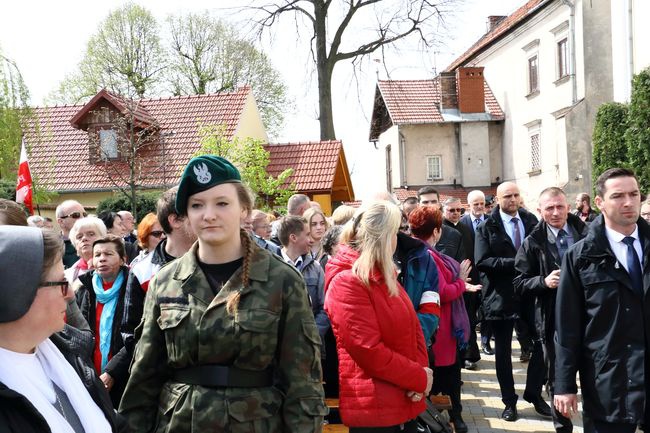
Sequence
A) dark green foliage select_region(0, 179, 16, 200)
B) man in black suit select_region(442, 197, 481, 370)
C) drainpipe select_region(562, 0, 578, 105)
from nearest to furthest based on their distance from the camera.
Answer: man in black suit select_region(442, 197, 481, 370), dark green foliage select_region(0, 179, 16, 200), drainpipe select_region(562, 0, 578, 105)

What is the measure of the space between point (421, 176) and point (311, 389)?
36.0 metres

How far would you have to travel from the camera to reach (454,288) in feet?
20.2

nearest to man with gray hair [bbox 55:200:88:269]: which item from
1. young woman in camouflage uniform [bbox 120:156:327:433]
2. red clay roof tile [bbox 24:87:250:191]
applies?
young woman in camouflage uniform [bbox 120:156:327:433]

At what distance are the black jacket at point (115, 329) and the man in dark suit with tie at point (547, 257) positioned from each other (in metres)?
3.53

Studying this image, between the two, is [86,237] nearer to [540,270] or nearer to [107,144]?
[540,270]

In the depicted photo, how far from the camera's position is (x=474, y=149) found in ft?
124

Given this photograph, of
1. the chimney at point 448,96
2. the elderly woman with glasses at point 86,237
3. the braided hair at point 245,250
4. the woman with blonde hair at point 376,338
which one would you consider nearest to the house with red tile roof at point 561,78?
the chimney at point 448,96

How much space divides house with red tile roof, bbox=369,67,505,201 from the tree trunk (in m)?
10.6

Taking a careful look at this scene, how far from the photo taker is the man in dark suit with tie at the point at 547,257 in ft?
19.9

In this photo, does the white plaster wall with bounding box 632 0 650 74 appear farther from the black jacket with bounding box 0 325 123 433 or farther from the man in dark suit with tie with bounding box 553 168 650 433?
the black jacket with bounding box 0 325 123 433

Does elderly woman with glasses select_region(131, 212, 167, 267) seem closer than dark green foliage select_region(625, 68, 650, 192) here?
Yes

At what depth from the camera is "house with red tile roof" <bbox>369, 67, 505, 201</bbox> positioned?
37.7 m

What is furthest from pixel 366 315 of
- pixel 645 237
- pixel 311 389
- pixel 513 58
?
pixel 513 58

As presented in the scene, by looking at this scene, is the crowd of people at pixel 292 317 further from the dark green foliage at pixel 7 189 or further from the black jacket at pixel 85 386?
the dark green foliage at pixel 7 189
